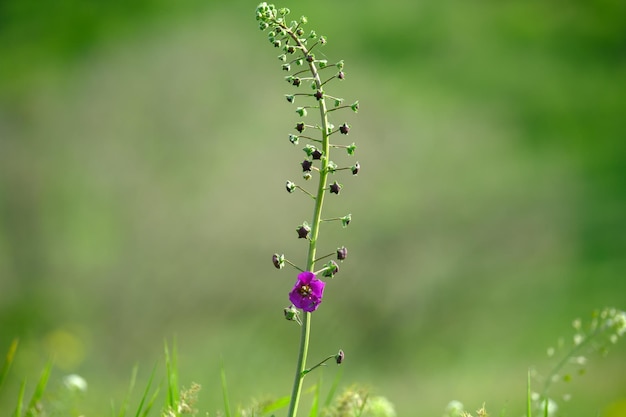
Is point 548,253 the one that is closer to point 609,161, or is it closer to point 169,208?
point 609,161

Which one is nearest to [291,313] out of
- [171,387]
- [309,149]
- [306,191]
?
[306,191]

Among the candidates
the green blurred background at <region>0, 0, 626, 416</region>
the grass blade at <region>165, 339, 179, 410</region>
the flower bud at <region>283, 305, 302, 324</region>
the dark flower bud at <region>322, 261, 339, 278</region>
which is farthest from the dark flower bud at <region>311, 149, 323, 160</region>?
the green blurred background at <region>0, 0, 626, 416</region>

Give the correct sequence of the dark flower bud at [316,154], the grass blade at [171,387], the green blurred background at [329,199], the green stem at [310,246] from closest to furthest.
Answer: the green stem at [310,246] < the dark flower bud at [316,154] < the grass blade at [171,387] < the green blurred background at [329,199]

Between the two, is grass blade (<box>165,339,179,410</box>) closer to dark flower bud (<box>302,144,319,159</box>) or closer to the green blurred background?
dark flower bud (<box>302,144,319,159</box>)

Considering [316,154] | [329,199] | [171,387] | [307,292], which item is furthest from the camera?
[329,199]

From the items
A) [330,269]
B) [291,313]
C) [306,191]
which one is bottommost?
[291,313]

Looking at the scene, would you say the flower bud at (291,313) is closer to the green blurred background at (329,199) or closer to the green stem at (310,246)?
the green stem at (310,246)

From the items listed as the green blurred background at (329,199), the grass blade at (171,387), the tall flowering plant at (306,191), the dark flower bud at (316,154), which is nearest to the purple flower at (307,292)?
the tall flowering plant at (306,191)

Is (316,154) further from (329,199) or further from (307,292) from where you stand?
(329,199)
